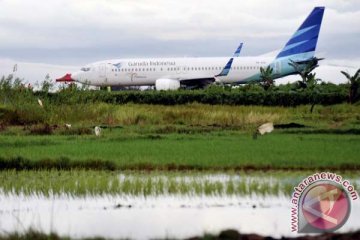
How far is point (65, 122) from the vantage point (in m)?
20.0

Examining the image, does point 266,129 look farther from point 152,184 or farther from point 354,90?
point 354,90

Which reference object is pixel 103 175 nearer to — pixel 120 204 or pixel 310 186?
pixel 120 204

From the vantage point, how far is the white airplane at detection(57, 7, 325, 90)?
1737 inches

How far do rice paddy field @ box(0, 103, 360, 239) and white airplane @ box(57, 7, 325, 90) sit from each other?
1051 inches

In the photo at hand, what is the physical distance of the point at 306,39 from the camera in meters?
44.9

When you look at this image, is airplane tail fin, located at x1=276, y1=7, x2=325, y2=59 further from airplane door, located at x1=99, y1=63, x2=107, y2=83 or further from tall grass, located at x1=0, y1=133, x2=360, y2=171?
A: tall grass, located at x1=0, y1=133, x2=360, y2=171

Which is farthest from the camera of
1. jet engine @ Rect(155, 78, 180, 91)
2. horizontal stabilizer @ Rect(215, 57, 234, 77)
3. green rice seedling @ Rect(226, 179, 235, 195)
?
horizontal stabilizer @ Rect(215, 57, 234, 77)

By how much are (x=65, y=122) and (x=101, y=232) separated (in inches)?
556

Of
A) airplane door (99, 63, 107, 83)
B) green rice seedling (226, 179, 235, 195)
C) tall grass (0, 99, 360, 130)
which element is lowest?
green rice seedling (226, 179, 235, 195)

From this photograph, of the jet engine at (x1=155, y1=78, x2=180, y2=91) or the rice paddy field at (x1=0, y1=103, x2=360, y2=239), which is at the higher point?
the jet engine at (x1=155, y1=78, x2=180, y2=91)

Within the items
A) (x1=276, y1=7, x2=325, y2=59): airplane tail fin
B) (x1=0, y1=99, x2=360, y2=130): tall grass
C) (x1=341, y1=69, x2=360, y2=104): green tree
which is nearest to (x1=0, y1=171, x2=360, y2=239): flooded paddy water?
(x1=0, y1=99, x2=360, y2=130): tall grass

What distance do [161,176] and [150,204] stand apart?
185 cm

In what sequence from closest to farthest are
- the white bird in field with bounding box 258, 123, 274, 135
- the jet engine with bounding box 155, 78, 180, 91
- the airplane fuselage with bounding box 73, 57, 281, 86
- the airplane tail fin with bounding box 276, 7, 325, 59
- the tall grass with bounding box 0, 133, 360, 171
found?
the tall grass with bounding box 0, 133, 360, 171 → the white bird in field with bounding box 258, 123, 274, 135 → the jet engine with bounding box 155, 78, 180, 91 → the airplane tail fin with bounding box 276, 7, 325, 59 → the airplane fuselage with bounding box 73, 57, 281, 86

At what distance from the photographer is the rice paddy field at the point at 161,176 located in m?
6.47
